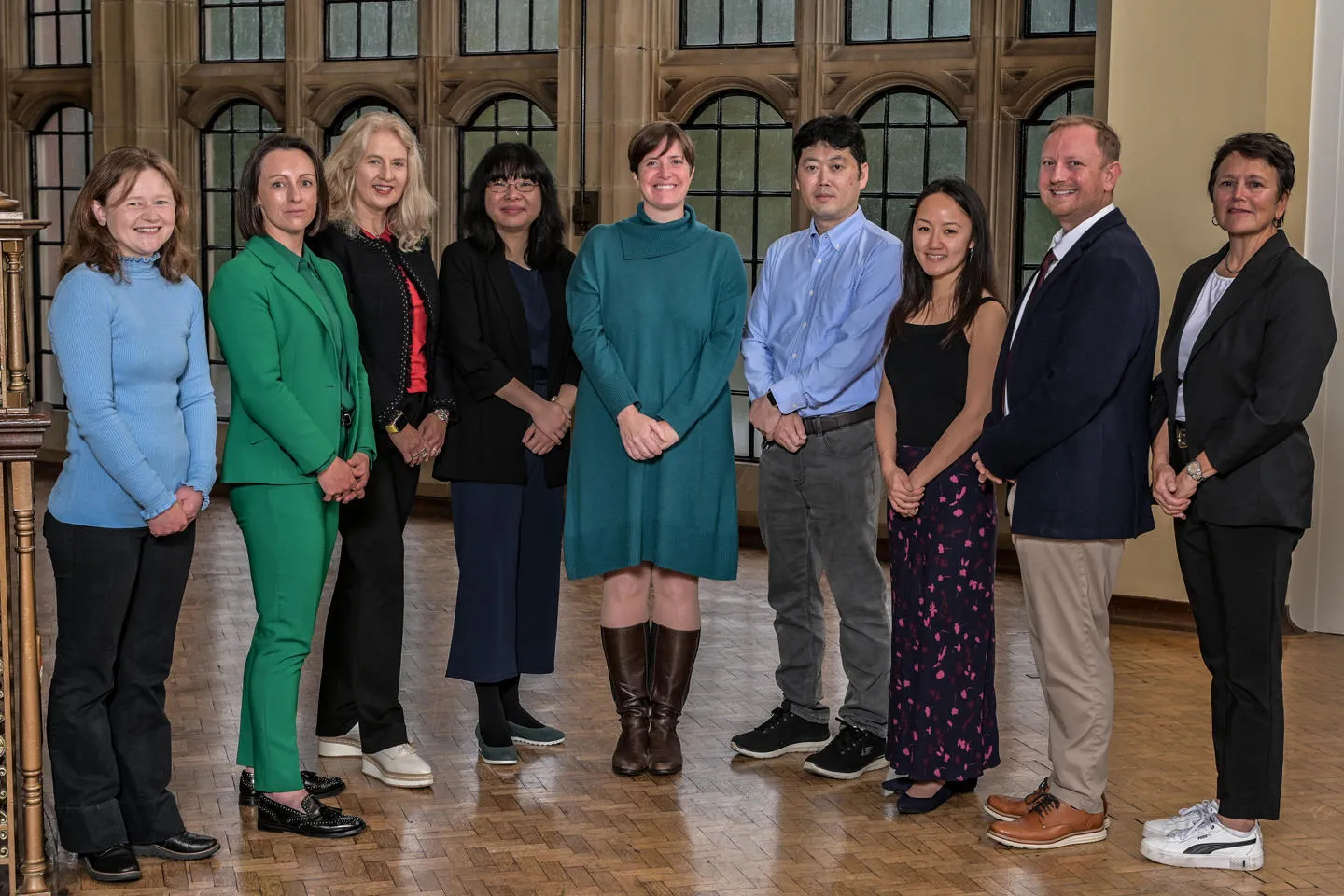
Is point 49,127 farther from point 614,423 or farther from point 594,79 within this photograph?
point 614,423

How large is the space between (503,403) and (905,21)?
5.69 m

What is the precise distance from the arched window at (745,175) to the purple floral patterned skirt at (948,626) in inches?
231

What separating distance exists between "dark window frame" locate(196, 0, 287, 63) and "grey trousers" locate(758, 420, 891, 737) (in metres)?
8.03

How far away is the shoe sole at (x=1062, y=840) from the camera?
4457mm

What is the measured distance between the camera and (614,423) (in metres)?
5.04

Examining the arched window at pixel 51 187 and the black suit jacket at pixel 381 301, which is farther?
the arched window at pixel 51 187

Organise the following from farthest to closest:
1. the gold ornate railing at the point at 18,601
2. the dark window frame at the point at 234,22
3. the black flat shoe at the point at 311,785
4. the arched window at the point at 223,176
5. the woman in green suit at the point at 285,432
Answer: the arched window at the point at 223,176 → the dark window frame at the point at 234,22 → the black flat shoe at the point at 311,785 → the woman in green suit at the point at 285,432 → the gold ornate railing at the point at 18,601

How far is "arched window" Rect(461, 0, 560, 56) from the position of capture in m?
11.1

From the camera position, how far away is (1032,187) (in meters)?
9.54

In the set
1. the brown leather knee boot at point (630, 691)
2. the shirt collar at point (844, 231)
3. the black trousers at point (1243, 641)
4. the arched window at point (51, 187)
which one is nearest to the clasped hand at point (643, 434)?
the brown leather knee boot at point (630, 691)

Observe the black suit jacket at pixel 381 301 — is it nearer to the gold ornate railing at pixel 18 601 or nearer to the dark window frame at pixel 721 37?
the gold ornate railing at pixel 18 601

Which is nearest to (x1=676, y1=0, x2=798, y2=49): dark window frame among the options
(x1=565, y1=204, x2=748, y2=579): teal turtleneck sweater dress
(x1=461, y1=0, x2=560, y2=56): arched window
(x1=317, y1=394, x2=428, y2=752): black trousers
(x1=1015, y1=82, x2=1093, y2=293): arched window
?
(x1=461, y1=0, x2=560, y2=56): arched window

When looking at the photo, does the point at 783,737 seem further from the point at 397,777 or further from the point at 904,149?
the point at 904,149

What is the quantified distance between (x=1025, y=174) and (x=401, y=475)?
5631mm
